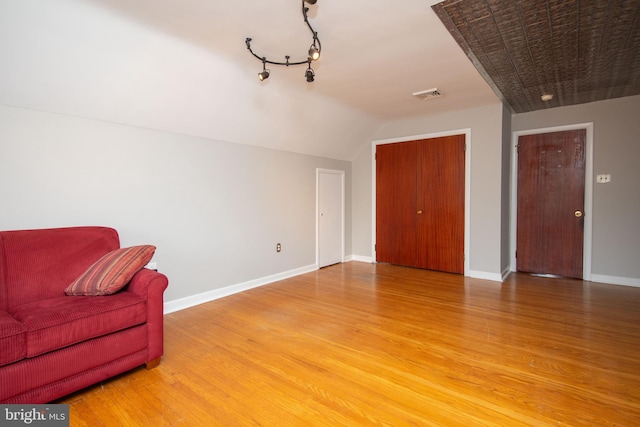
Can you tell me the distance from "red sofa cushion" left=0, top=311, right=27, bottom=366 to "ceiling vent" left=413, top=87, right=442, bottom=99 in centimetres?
415

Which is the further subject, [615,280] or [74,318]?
[615,280]

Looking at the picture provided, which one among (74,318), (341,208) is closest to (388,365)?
(74,318)

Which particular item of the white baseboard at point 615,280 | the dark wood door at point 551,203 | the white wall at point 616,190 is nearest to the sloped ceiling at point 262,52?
the white wall at point 616,190

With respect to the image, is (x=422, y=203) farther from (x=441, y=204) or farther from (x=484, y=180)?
(x=484, y=180)

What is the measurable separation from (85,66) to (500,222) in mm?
→ 4953

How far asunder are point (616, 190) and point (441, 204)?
2.21 meters

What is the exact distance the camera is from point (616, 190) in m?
4.11

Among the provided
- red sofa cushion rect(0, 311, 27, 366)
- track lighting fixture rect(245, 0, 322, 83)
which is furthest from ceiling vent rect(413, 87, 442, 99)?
red sofa cushion rect(0, 311, 27, 366)

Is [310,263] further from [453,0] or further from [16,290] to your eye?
[453,0]

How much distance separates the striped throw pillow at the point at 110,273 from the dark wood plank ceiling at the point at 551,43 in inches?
111

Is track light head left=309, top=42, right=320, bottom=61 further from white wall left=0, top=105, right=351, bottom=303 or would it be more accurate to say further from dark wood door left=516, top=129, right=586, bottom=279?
dark wood door left=516, top=129, right=586, bottom=279

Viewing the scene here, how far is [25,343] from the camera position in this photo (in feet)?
5.20

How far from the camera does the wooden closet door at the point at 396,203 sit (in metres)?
5.14

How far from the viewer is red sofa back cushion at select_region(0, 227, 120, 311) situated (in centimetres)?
202
